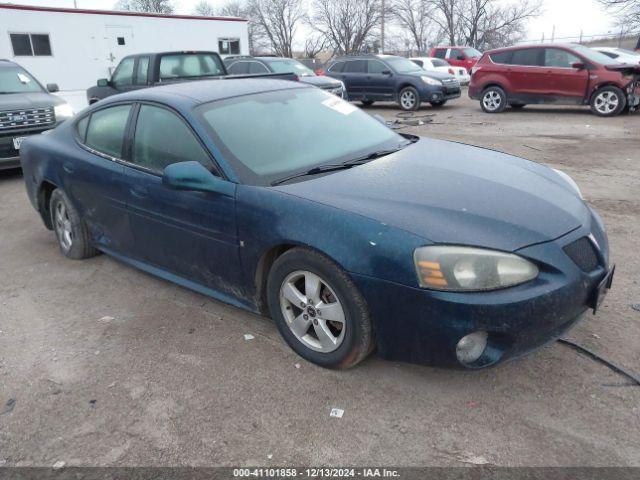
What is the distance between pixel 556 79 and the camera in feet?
42.4

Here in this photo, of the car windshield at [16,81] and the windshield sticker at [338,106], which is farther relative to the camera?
the car windshield at [16,81]

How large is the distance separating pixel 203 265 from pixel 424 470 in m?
1.87

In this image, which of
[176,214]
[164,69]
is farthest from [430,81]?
[176,214]

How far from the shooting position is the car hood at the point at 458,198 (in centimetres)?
262

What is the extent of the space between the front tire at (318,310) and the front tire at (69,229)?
2303mm

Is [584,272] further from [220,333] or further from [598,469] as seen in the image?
[220,333]

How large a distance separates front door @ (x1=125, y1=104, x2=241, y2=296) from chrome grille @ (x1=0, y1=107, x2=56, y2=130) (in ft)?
16.9

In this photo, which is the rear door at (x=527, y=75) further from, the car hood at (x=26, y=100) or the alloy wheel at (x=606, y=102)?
the car hood at (x=26, y=100)

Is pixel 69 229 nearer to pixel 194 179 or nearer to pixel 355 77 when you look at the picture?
pixel 194 179

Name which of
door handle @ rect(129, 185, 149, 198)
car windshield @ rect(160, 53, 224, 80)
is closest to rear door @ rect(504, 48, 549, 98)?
car windshield @ rect(160, 53, 224, 80)

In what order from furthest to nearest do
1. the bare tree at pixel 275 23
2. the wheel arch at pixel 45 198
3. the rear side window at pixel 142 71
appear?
the bare tree at pixel 275 23, the rear side window at pixel 142 71, the wheel arch at pixel 45 198

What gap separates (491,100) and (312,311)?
12.9 m

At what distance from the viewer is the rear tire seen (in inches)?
550

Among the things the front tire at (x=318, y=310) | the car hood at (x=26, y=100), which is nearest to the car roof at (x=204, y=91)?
the front tire at (x=318, y=310)
